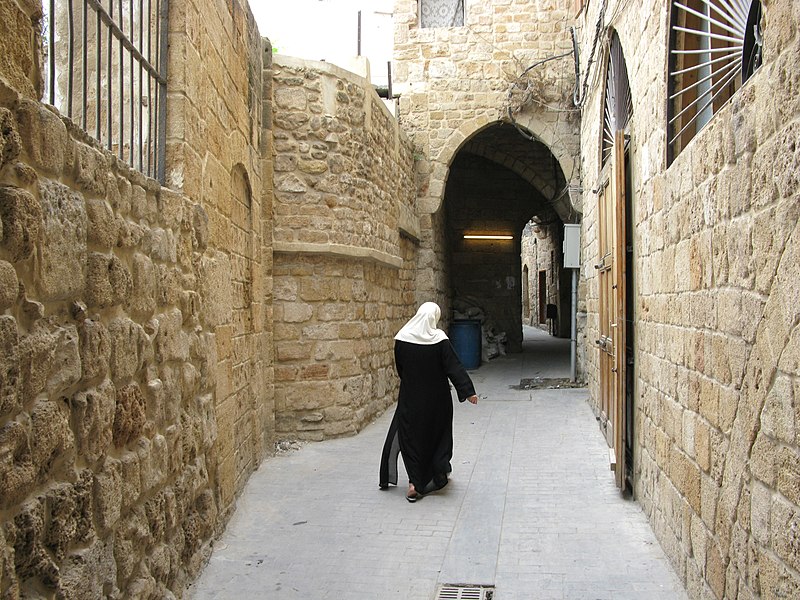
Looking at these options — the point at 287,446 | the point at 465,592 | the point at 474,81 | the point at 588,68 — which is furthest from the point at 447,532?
the point at 474,81

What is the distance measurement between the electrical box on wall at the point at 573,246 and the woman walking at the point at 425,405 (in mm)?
5446

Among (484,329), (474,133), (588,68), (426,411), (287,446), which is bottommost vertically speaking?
(287,446)

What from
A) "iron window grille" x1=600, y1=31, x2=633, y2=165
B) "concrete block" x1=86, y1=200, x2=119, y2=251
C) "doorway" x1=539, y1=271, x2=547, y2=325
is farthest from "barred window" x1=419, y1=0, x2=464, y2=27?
"doorway" x1=539, y1=271, x2=547, y2=325

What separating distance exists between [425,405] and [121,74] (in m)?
3.22

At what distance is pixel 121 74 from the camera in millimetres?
2885

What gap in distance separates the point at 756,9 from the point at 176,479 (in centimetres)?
322

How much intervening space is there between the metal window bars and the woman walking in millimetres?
2495

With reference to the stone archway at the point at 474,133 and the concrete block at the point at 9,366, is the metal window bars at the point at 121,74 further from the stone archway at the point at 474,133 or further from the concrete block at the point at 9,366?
the stone archway at the point at 474,133

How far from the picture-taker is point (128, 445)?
8.50 feet

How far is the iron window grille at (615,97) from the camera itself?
19.7 feet

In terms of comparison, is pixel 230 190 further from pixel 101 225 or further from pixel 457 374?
pixel 101 225

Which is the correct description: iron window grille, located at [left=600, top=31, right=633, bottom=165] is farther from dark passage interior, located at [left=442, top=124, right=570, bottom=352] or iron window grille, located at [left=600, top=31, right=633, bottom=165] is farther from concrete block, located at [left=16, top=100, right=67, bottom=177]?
dark passage interior, located at [left=442, top=124, right=570, bottom=352]

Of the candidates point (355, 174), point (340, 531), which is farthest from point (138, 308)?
point (355, 174)

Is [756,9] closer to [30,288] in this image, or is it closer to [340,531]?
[30,288]
